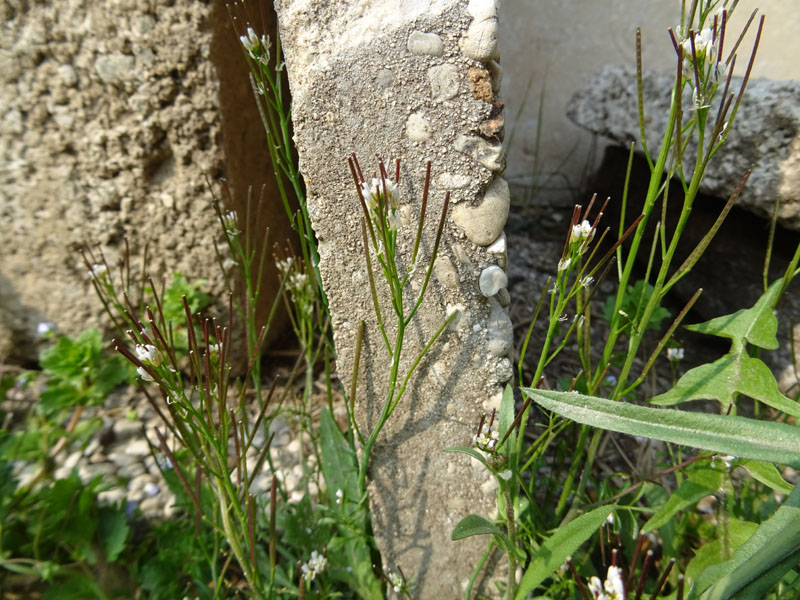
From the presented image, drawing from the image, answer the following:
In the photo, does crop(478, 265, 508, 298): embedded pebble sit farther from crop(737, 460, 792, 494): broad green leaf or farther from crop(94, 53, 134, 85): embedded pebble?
crop(94, 53, 134, 85): embedded pebble

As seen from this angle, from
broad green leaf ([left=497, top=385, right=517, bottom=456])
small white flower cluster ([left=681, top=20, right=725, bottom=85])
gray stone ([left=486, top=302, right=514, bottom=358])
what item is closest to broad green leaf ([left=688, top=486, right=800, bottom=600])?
broad green leaf ([left=497, top=385, right=517, bottom=456])

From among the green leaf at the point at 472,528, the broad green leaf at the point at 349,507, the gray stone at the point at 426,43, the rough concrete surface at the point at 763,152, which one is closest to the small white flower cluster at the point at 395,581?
the broad green leaf at the point at 349,507

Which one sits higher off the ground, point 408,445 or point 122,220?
point 122,220

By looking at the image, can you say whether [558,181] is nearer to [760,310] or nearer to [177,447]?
[760,310]

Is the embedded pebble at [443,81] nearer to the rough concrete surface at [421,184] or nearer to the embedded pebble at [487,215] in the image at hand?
the rough concrete surface at [421,184]

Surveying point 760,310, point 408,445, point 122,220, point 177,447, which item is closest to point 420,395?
point 408,445
